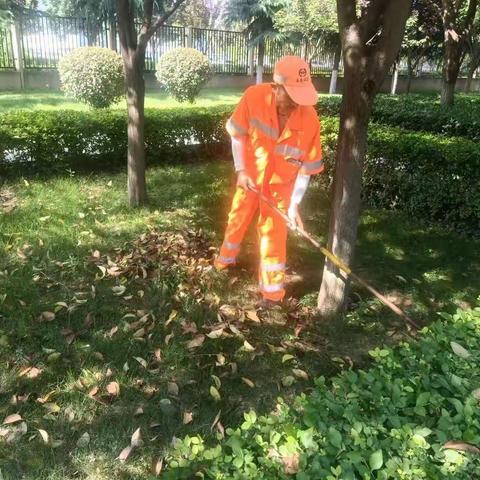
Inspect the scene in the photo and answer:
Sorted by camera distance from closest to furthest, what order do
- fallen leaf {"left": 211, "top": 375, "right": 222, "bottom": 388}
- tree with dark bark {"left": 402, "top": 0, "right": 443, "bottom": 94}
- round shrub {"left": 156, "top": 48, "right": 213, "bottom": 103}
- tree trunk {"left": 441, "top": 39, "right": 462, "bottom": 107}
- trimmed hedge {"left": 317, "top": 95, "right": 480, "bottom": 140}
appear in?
1. fallen leaf {"left": 211, "top": 375, "right": 222, "bottom": 388}
2. trimmed hedge {"left": 317, "top": 95, "right": 480, "bottom": 140}
3. tree trunk {"left": 441, "top": 39, "right": 462, "bottom": 107}
4. round shrub {"left": 156, "top": 48, "right": 213, "bottom": 103}
5. tree with dark bark {"left": 402, "top": 0, "right": 443, "bottom": 94}

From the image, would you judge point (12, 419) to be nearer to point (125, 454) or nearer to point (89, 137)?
point (125, 454)

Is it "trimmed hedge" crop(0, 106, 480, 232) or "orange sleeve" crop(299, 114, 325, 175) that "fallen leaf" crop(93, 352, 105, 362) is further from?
"trimmed hedge" crop(0, 106, 480, 232)

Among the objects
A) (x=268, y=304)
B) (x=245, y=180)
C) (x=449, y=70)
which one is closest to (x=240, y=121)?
(x=245, y=180)

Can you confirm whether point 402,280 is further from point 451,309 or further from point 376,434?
point 376,434

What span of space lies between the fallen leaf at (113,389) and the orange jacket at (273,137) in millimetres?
1775

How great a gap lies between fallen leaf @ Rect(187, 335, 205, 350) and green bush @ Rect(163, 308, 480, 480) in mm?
1898

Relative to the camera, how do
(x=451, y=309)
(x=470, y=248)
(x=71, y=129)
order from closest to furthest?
1. (x=451, y=309)
2. (x=470, y=248)
3. (x=71, y=129)

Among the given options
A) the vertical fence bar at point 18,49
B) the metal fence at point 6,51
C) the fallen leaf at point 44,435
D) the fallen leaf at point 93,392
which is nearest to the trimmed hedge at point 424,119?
the fallen leaf at point 93,392

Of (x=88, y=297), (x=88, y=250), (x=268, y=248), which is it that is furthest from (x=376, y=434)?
(x=88, y=250)

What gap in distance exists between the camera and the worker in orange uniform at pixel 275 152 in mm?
3729

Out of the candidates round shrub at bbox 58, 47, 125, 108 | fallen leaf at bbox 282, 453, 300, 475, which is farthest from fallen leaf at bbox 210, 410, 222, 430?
round shrub at bbox 58, 47, 125, 108

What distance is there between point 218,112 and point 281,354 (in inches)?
227

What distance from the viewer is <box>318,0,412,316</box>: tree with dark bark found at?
3.39 metres

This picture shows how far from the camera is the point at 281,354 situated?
3.70m
